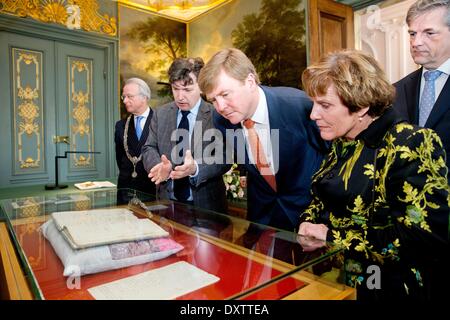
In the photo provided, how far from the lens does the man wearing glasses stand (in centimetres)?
343

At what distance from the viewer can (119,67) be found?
5.95m

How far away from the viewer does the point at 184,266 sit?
1.07 metres

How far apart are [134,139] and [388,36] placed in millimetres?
4240

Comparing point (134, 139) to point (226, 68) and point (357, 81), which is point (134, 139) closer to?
point (226, 68)

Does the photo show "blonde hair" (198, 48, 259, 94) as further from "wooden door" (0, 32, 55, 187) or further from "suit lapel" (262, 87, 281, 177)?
"wooden door" (0, 32, 55, 187)


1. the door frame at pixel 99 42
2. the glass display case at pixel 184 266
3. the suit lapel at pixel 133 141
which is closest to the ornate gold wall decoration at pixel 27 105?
the door frame at pixel 99 42

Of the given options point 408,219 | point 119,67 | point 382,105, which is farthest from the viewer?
point 119,67

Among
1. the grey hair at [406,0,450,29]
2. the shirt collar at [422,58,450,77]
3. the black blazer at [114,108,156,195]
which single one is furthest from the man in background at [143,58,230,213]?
the shirt collar at [422,58,450,77]

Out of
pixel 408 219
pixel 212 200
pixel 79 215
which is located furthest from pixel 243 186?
pixel 408 219

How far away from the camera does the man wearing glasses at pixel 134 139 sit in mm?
3430

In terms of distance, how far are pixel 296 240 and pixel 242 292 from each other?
0.46 m

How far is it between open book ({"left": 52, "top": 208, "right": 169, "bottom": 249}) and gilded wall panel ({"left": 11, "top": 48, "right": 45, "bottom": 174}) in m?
4.30
